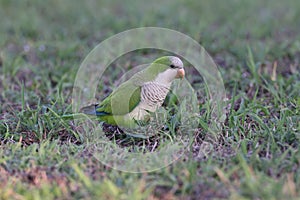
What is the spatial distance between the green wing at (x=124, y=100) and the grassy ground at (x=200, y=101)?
1.25 feet

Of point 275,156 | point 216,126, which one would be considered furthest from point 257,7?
point 275,156

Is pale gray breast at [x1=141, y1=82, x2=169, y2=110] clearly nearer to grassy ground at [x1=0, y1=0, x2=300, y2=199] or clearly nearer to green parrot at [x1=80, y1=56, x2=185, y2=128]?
green parrot at [x1=80, y1=56, x2=185, y2=128]

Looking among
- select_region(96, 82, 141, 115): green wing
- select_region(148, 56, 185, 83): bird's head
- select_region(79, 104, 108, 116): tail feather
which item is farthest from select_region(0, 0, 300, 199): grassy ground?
select_region(148, 56, 185, 83): bird's head

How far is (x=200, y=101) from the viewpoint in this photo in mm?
4848

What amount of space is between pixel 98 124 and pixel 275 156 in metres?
1.59

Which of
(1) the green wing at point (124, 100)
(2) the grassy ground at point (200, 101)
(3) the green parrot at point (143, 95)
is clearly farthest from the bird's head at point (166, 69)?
(2) the grassy ground at point (200, 101)

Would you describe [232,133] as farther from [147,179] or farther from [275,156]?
[147,179]

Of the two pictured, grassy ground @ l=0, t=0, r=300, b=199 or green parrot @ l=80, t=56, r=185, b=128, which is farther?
green parrot @ l=80, t=56, r=185, b=128

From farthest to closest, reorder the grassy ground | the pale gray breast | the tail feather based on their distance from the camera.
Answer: the tail feather
the pale gray breast
the grassy ground

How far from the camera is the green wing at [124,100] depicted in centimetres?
406

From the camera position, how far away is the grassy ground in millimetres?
3234

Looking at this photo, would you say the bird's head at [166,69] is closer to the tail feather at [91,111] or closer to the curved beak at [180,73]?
the curved beak at [180,73]

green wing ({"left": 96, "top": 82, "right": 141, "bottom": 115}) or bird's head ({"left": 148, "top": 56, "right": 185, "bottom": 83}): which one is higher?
bird's head ({"left": 148, "top": 56, "right": 185, "bottom": 83})

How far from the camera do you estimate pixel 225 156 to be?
11.9 feet
